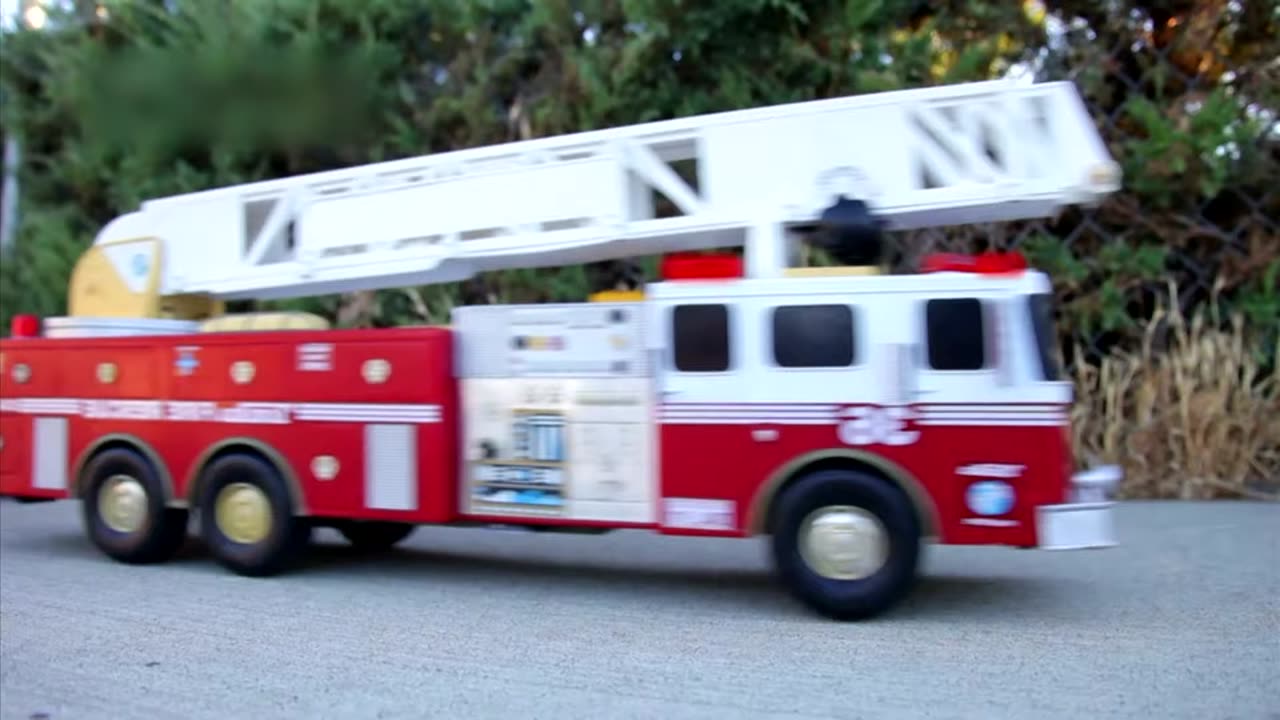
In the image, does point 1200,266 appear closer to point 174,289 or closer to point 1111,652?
point 1111,652

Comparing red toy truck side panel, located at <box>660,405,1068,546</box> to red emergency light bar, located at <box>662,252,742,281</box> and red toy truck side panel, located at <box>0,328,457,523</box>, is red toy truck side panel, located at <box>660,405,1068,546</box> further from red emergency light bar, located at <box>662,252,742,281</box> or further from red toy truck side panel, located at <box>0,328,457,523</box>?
red toy truck side panel, located at <box>0,328,457,523</box>

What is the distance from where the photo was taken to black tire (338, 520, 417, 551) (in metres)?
9.73

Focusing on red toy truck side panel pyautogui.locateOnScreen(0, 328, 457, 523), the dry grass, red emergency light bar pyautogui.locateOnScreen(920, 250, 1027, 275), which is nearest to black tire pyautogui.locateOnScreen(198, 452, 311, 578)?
red toy truck side panel pyautogui.locateOnScreen(0, 328, 457, 523)

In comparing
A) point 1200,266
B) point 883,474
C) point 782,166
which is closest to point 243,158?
point 782,166

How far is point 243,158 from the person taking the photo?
14.8 metres

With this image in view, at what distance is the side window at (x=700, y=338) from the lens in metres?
7.20

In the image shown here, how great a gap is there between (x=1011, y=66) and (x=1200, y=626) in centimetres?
813

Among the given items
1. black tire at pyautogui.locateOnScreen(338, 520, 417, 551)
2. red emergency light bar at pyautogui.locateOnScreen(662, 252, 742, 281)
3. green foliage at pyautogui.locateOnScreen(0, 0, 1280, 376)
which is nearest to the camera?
red emergency light bar at pyautogui.locateOnScreen(662, 252, 742, 281)

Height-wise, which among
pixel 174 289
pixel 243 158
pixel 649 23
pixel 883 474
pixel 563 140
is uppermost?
pixel 649 23

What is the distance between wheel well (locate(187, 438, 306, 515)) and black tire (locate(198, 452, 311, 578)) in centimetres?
3

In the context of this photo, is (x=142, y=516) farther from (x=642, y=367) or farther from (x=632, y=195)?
(x=632, y=195)

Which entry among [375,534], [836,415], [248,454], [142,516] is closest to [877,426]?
[836,415]

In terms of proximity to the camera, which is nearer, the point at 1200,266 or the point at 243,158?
the point at 1200,266

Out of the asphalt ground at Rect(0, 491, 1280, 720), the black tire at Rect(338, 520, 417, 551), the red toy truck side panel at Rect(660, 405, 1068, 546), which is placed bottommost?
the asphalt ground at Rect(0, 491, 1280, 720)
